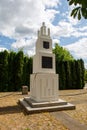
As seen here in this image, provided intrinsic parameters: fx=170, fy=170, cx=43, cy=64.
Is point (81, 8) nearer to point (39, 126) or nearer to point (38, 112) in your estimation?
point (39, 126)

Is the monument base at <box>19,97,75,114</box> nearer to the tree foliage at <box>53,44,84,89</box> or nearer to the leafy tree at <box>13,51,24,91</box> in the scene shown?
the leafy tree at <box>13,51,24,91</box>

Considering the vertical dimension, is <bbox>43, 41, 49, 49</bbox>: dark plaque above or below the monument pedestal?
above

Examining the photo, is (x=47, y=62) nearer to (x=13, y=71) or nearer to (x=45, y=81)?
(x=45, y=81)

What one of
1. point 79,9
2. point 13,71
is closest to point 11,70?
point 13,71

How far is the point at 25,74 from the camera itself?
15930 mm

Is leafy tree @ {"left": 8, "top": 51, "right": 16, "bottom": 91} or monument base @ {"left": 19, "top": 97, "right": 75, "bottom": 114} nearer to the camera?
monument base @ {"left": 19, "top": 97, "right": 75, "bottom": 114}

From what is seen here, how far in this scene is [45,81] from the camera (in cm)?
803

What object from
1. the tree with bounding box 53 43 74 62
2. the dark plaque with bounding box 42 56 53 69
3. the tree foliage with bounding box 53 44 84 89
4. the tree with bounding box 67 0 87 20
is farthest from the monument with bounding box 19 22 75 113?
the tree with bounding box 53 43 74 62

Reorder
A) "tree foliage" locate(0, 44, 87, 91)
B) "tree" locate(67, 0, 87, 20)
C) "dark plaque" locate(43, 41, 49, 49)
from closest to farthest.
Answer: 1. "tree" locate(67, 0, 87, 20)
2. "dark plaque" locate(43, 41, 49, 49)
3. "tree foliage" locate(0, 44, 87, 91)

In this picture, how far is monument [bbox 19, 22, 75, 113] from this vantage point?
7555 mm

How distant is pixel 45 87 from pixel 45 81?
0.92 ft

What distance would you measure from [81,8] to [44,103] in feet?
19.5

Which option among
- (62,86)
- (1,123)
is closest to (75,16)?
(1,123)

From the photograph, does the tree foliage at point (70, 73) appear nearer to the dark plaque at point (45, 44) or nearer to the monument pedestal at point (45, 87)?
the dark plaque at point (45, 44)
